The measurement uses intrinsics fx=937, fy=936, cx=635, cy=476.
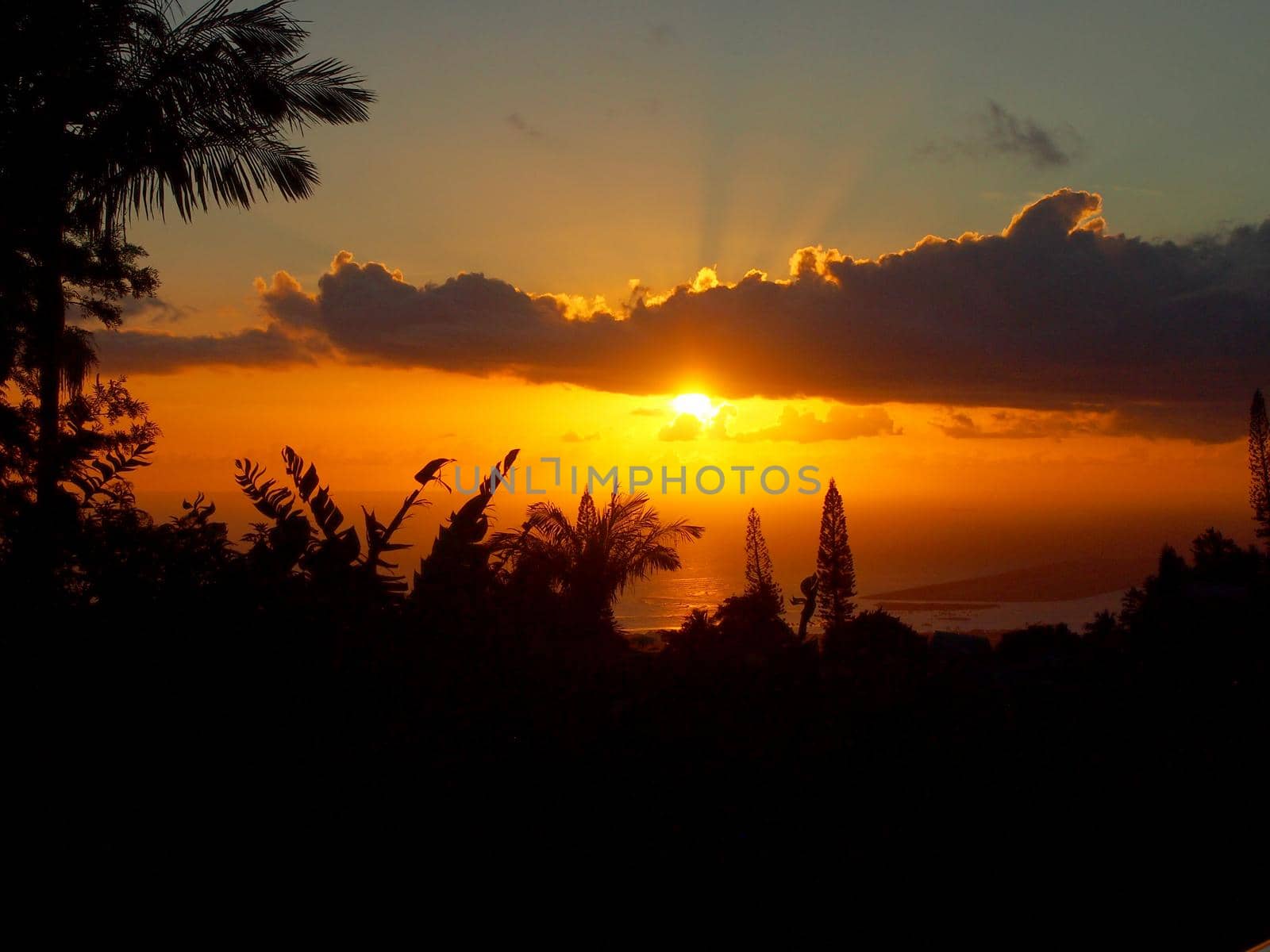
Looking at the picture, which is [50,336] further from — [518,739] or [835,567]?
[835,567]

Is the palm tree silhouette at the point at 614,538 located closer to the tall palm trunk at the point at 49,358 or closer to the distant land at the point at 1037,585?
the tall palm trunk at the point at 49,358

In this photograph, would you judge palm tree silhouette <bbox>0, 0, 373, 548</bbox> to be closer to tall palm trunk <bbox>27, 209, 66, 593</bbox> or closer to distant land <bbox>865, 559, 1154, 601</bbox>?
tall palm trunk <bbox>27, 209, 66, 593</bbox>

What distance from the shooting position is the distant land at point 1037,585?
270ft

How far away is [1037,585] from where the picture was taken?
95250 millimetres

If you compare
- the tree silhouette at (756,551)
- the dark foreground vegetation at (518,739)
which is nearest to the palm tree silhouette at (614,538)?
the dark foreground vegetation at (518,739)

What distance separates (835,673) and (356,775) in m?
3.16

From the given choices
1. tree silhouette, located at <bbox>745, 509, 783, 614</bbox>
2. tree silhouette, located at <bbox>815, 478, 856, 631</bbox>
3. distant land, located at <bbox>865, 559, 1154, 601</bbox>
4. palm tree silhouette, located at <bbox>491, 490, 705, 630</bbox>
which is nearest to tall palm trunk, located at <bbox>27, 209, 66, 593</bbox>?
palm tree silhouette, located at <bbox>491, 490, 705, 630</bbox>

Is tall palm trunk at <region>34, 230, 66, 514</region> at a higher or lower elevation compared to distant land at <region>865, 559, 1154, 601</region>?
higher

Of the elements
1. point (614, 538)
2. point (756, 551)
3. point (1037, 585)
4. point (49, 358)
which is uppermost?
point (49, 358)

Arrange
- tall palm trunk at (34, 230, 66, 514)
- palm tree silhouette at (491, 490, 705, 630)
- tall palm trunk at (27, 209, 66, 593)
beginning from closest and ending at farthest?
tall palm trunk at (27, 209, 66, 593) < tall palm trunk at (34, 230, 66, 514) < palm tree silhouette at (491, 490, 705, 630)

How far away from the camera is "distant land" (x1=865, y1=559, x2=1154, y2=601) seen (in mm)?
82250

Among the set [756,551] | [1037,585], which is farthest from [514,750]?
[1037,585]

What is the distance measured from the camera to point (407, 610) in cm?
449

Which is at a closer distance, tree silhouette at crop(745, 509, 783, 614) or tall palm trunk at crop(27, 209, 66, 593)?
tall palm trunk at crop(27, 209, 66, 593)
